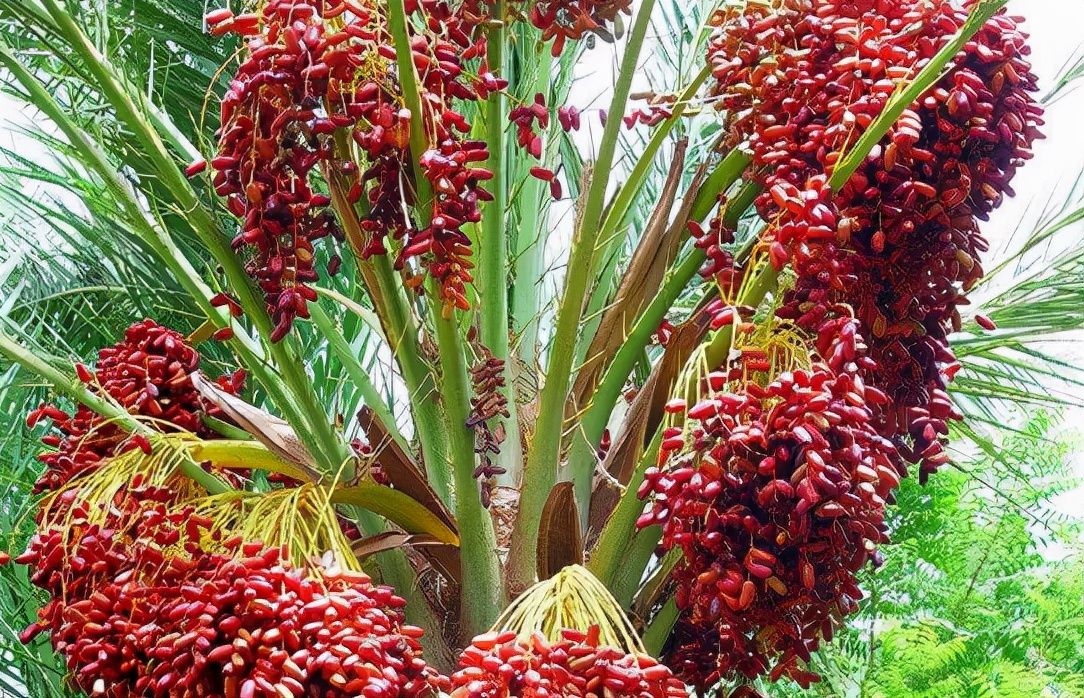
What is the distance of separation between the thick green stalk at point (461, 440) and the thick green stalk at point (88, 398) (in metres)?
0.43

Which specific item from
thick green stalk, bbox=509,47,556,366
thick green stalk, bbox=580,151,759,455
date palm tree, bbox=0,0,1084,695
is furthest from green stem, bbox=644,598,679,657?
thick green stalk, bbox=509,47,556,366

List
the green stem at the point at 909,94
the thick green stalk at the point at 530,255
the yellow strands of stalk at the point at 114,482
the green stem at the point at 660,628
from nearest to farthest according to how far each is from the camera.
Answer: the green stem at the point at 909,94
the yellow strands of stalk at the point at 114,482
the green stem at the point at 660,628
the thick green stalk at the point at 530,255

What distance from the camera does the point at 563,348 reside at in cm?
216

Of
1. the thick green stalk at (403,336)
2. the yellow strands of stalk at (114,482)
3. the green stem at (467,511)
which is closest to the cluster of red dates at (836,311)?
the green stem at (467,511)

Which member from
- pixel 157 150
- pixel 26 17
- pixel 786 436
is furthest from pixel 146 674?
pixel 26 17

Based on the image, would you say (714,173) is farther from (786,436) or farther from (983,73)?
(786,436)

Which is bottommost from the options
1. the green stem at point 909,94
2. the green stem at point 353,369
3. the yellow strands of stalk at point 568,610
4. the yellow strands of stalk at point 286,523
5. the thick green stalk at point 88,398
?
the yellow strands of stalk at point 568,610

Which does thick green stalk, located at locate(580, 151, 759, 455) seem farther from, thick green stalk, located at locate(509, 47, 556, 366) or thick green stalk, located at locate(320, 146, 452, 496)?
thick green stalk, located at locate(509, 47, 556, 366)

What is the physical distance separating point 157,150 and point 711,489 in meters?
1.11

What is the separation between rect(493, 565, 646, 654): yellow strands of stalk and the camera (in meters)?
1.83

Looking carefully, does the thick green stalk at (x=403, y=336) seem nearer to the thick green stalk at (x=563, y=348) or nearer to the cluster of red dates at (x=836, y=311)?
the thick green stalk at (x=563, y=348)

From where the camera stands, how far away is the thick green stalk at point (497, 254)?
7.15 ft

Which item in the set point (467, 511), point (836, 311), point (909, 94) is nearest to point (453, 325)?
point (467, 511)

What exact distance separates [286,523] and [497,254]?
2.01ft
